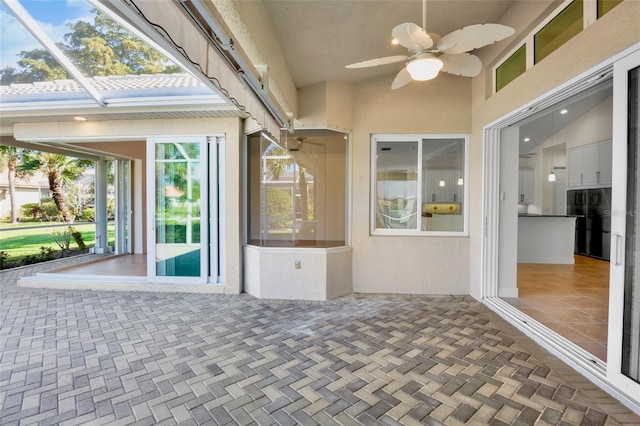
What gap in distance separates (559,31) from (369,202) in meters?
2.71

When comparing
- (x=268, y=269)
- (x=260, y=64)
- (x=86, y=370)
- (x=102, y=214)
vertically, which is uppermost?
(x=260, y=64)

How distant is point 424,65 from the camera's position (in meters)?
2.20

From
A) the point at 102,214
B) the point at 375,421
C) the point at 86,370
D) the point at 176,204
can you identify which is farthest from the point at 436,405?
the point at 102,214

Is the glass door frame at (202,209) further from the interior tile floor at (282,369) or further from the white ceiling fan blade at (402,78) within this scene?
the white ceiling fan blade at (402,78)

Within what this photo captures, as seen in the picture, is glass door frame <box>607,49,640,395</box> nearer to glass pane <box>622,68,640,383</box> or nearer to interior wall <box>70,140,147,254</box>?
glass pane <box>622,68,640,383</box>

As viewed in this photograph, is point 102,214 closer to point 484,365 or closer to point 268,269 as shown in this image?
point 268,269

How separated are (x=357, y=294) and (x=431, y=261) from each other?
3.96 ft

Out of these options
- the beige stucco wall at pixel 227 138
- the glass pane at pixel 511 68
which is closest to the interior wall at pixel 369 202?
the glass pane at pixel 511 68

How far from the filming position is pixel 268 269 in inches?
163

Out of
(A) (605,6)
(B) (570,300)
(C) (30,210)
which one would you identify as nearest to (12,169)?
(C) (30,210)

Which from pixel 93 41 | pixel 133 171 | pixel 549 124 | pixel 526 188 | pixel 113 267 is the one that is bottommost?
pixel 113 267

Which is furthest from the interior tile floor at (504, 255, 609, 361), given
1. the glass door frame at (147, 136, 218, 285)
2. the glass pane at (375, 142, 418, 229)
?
the glass door frame at (147, 136, 218, 285)

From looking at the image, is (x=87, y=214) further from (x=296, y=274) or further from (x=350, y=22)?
(x=350, y=22)

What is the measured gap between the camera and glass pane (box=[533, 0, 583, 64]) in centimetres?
240
